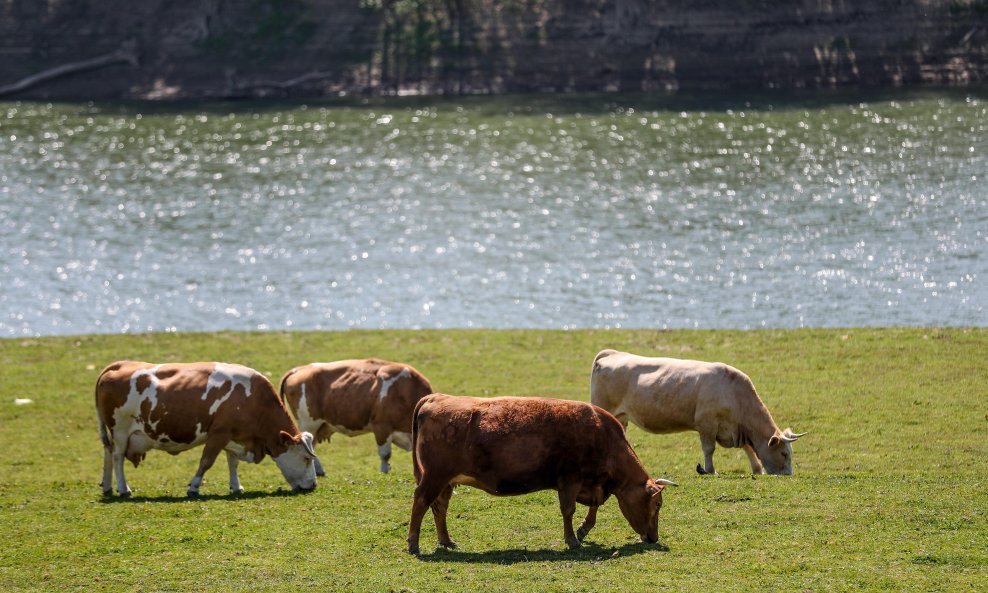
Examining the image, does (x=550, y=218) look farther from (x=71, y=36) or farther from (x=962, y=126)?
(x=71, y=36)

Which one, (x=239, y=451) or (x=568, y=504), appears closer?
(x=568, y=504)

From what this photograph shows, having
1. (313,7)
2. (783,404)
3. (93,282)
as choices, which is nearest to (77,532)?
(783,404)

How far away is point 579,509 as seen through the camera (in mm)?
17781

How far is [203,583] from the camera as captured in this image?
14930 mm

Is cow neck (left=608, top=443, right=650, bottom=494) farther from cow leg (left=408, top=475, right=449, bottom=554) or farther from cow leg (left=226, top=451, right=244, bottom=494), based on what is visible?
cow leg (left=226, top=451, right=244, bottom=494)

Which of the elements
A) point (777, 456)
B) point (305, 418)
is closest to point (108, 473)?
point (305, 418)

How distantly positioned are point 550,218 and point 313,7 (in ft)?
111

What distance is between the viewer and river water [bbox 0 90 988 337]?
38906 mm

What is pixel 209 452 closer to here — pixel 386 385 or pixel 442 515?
pixel 386 385

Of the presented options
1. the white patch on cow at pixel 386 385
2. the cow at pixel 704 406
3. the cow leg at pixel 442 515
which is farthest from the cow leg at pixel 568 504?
→ the white patch on cow at pixel 386 385

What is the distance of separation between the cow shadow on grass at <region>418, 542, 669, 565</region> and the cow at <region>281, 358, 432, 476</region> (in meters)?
5.92

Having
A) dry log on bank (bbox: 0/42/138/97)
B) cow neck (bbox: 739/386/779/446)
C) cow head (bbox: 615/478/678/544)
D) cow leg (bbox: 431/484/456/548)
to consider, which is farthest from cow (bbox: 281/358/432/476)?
dry log on bank (bbox: 0/42/138/97)

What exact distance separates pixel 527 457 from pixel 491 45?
5969 centimetres

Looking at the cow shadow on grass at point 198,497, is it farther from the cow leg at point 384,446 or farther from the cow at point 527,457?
the cow at point 527,457
